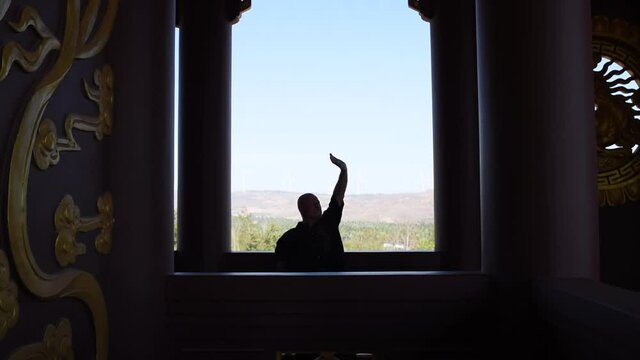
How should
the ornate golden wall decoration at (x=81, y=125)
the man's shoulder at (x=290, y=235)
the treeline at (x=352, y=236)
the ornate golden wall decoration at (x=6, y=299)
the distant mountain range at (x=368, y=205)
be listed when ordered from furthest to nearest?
the distant mountain range at (x=368, y=205) < the treeline at (x=352, y=236) < the man's shoulder at (x=290, y=235) < the ornate golden wall decoration at (x=81, y=125) < the ornate golden wall decoration at (x=6, y=299)

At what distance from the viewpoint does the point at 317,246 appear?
292 centimetres

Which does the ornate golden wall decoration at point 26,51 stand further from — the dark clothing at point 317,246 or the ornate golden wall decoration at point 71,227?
the dark clothing at point 317,246

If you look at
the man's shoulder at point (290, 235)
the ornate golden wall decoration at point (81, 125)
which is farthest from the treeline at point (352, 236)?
the ornate golden wall decoration at point (81, 125)

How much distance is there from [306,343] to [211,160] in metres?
2.91

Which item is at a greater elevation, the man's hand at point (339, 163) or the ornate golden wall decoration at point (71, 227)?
the man's hand at point (339, 163)

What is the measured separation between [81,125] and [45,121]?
0.70ft

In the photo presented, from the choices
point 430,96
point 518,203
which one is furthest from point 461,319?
point 430,96

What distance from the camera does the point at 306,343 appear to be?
2.01m

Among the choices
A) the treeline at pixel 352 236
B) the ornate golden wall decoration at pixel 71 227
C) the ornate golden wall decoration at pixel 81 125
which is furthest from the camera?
the treeline at pixel 352 236

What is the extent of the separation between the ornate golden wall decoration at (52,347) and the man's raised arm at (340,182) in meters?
1.57

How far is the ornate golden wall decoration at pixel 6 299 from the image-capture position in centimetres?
125

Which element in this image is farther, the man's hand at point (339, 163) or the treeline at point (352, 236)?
the treeline at point (352, 236)

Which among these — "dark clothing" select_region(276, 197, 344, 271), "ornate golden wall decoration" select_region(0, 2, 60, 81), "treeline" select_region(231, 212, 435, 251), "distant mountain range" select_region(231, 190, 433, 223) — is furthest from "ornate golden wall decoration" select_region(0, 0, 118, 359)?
"distant mountain range" select_region(231, 190, 433, 223)

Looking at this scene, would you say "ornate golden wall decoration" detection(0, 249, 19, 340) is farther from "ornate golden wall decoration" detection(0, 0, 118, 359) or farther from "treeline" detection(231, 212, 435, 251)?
"treeline" detection(231, 212, 435, 251)
